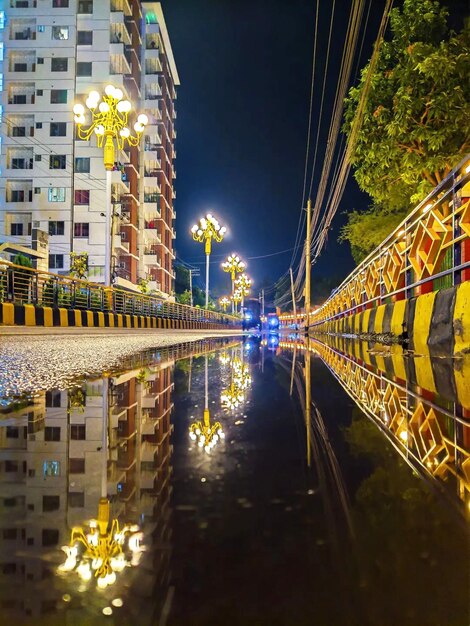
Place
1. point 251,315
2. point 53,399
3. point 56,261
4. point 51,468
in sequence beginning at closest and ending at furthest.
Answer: point 51,468 < point 53,399 < point 56,261 < point 251,315

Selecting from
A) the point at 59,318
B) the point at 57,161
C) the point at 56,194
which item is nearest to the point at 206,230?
the point at 56,194

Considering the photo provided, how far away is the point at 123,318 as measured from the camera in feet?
61.4

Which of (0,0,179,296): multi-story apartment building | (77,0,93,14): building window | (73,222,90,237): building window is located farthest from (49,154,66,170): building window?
(77,0,93,14): building window

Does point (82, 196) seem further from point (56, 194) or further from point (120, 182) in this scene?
point (120, 182)

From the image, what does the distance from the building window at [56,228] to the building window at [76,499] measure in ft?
147

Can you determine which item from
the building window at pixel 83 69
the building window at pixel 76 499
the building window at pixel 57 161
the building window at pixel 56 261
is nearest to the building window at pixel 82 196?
the building window at pixel 57 161

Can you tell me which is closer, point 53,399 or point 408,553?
point 408,553

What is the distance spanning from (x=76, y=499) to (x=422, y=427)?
1.45 meters

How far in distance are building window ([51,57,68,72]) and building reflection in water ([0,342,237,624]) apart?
162 ft

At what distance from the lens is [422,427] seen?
6.82ft

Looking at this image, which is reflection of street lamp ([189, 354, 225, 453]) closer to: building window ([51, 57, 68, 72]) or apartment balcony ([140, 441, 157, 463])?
apartment balcony ([140, 441, 157, 463])

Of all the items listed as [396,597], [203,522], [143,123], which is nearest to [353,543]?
[396,597]

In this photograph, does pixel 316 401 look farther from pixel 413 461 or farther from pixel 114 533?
pixel 114 533

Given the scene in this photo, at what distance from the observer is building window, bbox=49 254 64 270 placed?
4203cm
